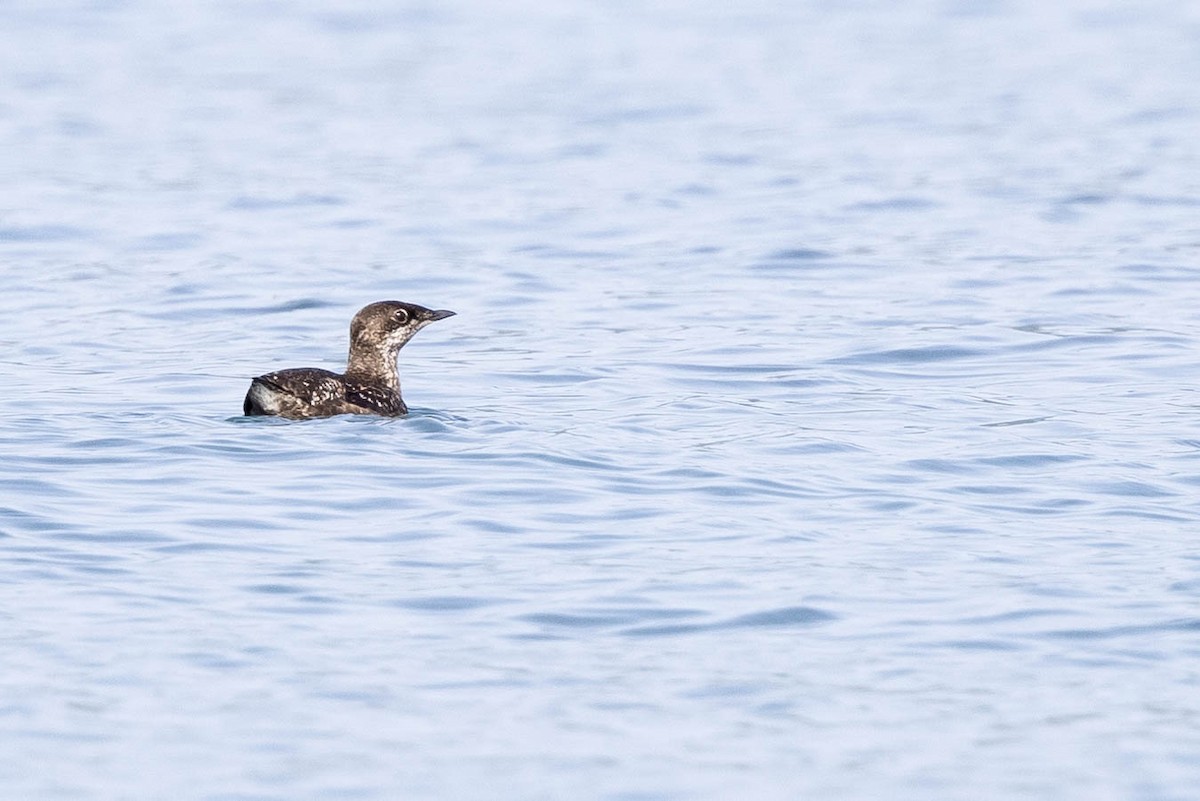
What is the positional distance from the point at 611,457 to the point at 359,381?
190cm

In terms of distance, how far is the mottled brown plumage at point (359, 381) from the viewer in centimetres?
1183

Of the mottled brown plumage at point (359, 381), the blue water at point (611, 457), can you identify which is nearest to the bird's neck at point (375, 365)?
the mottled brown plumage at point (359, 381)

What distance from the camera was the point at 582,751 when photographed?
23.6 feet

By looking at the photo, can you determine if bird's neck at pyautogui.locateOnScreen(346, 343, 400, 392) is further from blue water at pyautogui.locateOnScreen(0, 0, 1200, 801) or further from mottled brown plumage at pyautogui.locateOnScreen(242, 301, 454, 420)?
blue water at pyautogui.locateOnScreen(0, 0, 1200, 801)

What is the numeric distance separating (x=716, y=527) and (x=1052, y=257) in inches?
392

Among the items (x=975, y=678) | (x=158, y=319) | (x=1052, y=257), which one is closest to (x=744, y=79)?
(x=1052, y=257)

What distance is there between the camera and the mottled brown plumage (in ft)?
38.8

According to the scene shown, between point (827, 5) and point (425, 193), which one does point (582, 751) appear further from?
point (827, 5)

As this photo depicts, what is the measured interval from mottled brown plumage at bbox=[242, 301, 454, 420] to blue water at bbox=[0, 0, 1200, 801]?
0.48 feet

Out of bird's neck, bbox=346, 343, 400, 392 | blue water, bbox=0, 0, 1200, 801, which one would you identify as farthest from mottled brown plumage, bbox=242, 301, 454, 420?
blue water, bbox=0, 0, 1200, 801

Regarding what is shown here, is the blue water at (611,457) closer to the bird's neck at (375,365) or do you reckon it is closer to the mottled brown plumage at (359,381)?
the mottled brown plumage at (359,381)

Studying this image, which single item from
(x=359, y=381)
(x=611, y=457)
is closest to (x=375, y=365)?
(x=359, y=381)

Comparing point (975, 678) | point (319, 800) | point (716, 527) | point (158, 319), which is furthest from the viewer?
point (158, 319)

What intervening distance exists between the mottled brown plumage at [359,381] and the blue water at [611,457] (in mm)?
147
